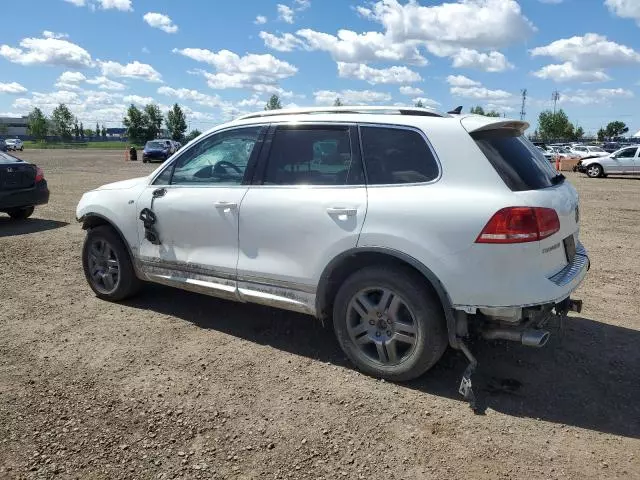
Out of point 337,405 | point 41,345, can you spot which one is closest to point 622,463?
point 337,405

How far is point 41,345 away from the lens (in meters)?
4.34

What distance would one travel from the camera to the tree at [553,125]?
91.0 meters

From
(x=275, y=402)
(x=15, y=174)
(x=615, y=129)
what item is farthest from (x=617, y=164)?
(x=615, y=129)

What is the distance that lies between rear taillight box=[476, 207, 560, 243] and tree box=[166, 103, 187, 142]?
9261 centimetres

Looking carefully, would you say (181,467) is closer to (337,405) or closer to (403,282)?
(337,405)

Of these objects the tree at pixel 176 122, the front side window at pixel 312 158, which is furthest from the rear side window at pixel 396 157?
the tree at pixel 176 122

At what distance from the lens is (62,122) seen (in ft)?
347

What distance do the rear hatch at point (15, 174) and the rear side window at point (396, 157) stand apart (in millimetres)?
8586

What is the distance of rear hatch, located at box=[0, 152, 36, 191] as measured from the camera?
9719 millimetres

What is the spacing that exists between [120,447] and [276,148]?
2380 mm

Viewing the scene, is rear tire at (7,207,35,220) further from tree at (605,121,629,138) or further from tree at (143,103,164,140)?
tree at (605,121,629,138)

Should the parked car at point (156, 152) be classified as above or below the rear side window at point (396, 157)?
below

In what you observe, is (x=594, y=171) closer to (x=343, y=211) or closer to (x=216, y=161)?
(x=216, y=161)

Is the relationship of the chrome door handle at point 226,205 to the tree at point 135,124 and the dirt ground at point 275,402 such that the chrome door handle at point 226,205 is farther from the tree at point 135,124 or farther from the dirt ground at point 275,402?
the tree at point 135,124
